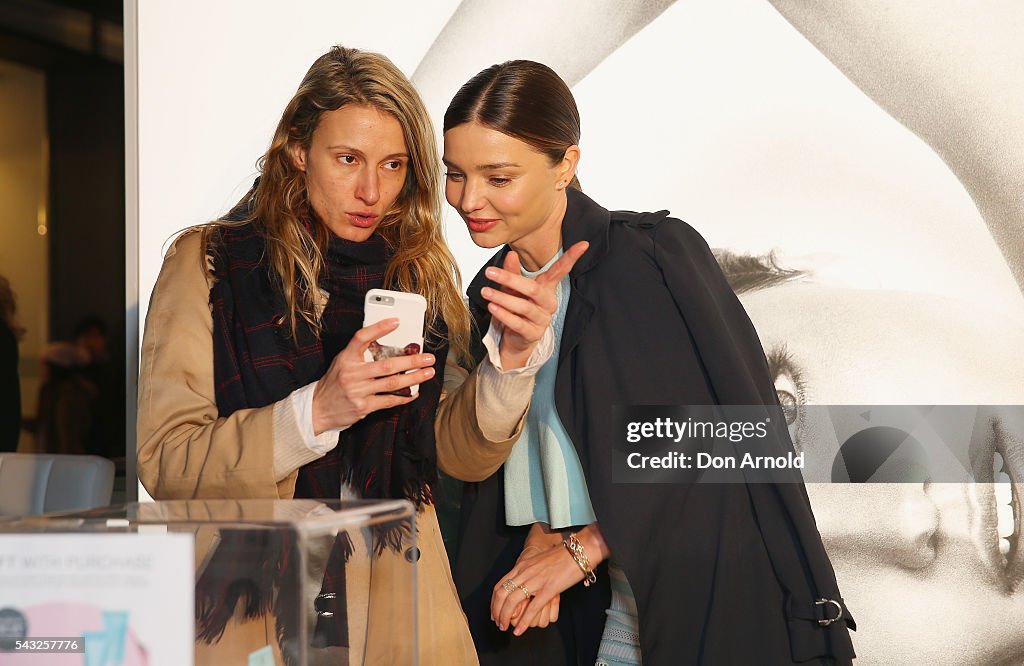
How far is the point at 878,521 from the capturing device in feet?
7.30

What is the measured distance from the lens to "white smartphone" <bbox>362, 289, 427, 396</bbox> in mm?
1736

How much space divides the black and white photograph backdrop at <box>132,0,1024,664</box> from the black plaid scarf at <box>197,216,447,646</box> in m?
0.50

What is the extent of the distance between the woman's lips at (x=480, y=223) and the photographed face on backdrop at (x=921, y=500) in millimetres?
813

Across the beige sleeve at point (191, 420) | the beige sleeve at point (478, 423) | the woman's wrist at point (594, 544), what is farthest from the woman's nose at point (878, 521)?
the beige sleeve at point (191, 420)

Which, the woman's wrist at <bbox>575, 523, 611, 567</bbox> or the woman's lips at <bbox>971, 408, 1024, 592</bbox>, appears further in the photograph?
the woman's lips at <bbox>971, 408, 1024, 592</bbox>

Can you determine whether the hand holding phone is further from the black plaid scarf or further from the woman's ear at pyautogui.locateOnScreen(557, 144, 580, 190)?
the woman's ear at pyautogui.locateOnScreen(557, 144, 580, 190)

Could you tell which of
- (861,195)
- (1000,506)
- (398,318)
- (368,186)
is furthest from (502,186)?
(1000,506)

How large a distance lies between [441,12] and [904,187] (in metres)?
1.23

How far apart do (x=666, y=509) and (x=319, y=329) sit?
81 centimetres

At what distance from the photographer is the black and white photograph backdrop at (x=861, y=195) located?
2.22 meters

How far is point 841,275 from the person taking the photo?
225 centimetres

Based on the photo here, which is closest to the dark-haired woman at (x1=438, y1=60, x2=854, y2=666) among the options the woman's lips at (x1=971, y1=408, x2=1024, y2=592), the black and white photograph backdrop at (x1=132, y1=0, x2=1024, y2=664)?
the black and white photograph backdrop at (x1=132, y1=0, x2=1024, y2=664)

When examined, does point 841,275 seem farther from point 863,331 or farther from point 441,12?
point 441,12

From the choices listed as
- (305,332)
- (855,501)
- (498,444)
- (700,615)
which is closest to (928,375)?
(855,501)
